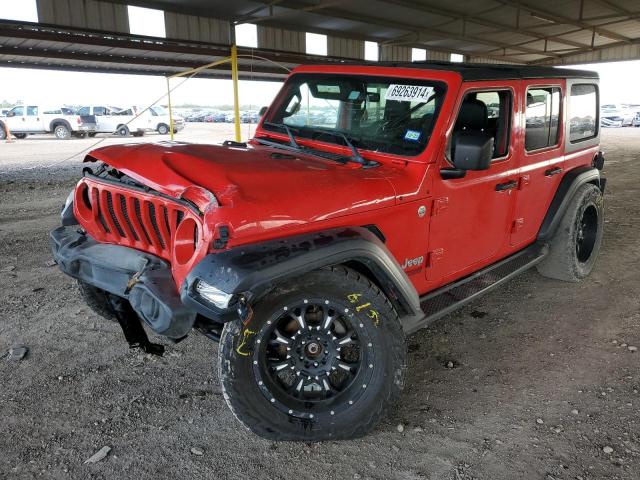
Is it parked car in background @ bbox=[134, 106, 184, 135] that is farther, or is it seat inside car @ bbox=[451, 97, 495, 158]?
parked car in background @ bbox=[134, 106, 184, 135]

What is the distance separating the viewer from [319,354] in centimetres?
237

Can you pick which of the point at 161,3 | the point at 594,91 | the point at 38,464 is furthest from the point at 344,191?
the point at 161,3

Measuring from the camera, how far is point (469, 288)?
326cm

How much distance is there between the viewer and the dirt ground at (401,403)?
2268 millimetres

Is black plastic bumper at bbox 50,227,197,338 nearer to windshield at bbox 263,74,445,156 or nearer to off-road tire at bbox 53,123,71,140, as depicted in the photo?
windshield at bbox 263,74,445,156

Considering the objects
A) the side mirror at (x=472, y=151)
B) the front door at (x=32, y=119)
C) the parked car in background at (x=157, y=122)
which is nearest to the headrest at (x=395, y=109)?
Result: the side mirror at (x=472, y=151)

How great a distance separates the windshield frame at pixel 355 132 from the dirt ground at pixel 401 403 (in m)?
1.35

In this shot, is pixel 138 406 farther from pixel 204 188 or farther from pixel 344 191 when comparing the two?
pixel 344 191

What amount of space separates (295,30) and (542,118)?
44.0ft

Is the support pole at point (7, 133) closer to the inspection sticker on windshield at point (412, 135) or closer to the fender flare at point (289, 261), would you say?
the inspection sticker on windshield at point (412, 135)

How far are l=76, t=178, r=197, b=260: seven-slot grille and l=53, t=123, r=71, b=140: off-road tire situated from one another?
20.9 meters

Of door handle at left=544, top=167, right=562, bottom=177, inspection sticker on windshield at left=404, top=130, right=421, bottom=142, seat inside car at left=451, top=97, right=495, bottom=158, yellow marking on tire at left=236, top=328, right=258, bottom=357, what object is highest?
seat inside car at left=451, top=97, right=495, bottom=158

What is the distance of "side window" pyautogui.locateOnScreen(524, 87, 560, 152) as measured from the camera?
11.8ft

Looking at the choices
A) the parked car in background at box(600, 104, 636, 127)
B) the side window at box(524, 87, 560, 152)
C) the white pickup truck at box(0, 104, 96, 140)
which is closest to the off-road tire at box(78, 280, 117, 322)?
the side window at box(524, 87, 560, 152)
